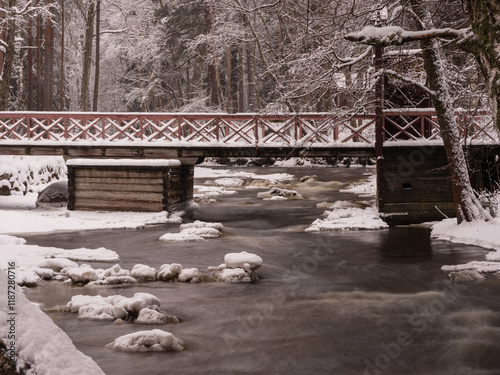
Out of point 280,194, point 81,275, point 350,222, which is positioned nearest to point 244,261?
point 81,275

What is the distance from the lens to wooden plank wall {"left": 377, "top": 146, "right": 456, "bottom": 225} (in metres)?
16.4

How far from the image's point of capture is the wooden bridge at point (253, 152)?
16359 millimetres

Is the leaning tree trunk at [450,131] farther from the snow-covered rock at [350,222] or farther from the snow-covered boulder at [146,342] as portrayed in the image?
the snow-covered boulder at [146,342]

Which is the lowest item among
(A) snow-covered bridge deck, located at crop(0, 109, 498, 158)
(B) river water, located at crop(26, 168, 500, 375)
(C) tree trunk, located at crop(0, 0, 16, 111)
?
(B) river water, located at crop(26, 168, 500, 375)

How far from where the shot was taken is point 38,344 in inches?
88.0

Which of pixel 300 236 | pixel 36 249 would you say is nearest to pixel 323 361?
pixel 36 249

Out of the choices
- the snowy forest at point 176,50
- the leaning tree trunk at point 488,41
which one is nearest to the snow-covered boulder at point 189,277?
the snowy forest at point 176,50

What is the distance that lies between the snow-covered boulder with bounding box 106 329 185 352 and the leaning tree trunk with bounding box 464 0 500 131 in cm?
413

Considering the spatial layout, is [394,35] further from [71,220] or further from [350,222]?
[71,220]

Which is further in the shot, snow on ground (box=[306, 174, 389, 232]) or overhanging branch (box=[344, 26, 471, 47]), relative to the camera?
snow on ground (box=[306, 174, 389, 232])

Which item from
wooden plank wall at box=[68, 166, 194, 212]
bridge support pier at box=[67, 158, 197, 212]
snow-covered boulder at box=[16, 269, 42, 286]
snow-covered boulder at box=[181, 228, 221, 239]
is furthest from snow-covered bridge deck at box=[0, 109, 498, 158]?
snow-covered boulder at box=[16, 269, 42, 286]

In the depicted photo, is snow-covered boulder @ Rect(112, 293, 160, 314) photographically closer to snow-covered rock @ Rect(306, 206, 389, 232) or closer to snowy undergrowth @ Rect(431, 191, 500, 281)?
snowy undergrowth @ Rect(431, 191, 500, 281)

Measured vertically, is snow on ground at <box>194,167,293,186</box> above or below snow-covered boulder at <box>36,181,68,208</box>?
above

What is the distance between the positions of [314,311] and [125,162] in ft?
38.8
